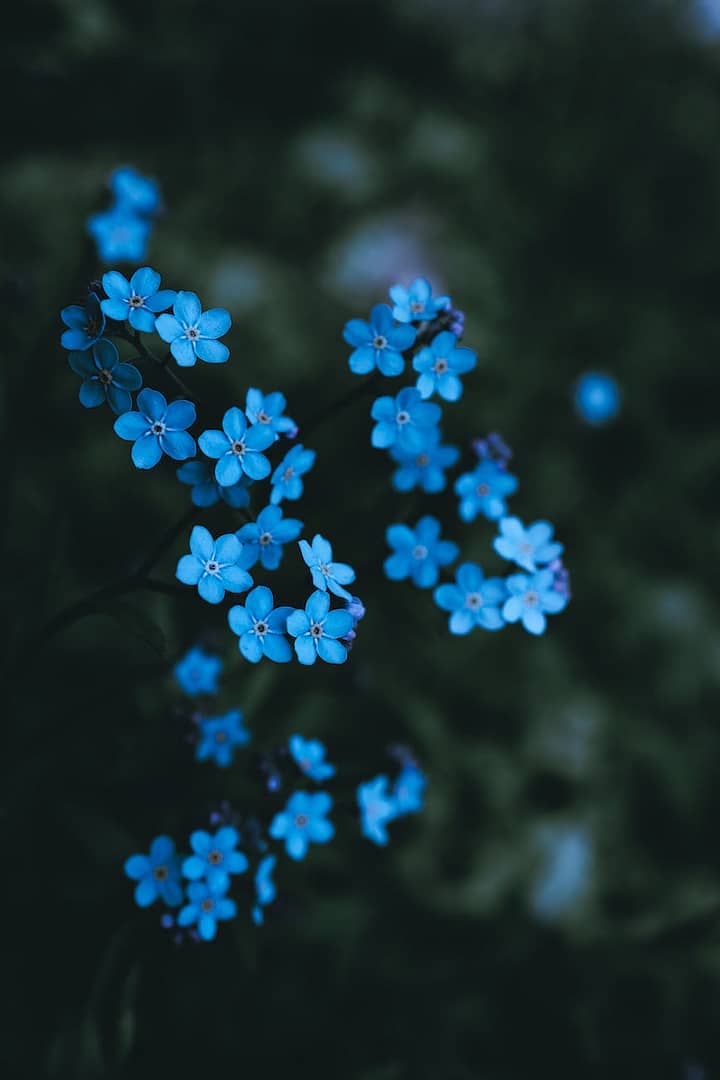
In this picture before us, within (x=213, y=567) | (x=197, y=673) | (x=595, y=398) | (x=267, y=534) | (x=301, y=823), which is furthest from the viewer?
(x=595, y=398)

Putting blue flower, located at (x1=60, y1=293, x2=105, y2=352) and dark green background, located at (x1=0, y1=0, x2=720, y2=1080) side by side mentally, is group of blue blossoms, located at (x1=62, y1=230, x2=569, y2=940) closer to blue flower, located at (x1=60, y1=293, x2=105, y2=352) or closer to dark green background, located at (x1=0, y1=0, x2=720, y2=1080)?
blue flower, located at (x1=60, y1=293, x2=105, y2=352)

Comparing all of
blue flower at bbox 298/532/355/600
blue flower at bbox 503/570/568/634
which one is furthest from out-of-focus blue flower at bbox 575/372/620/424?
blue flower at bbox 298/532/355/600

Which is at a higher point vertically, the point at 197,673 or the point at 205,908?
the point at 197,673

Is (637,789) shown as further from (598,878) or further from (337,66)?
(337,66)

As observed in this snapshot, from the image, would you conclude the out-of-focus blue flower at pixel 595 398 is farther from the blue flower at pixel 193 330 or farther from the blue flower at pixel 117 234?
the blue flower at pixel 193 330

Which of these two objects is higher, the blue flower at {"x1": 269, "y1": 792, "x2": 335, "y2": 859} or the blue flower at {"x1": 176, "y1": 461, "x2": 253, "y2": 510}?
the blue flower at {"x1": 176, "y1": 461, "x2": 253, "y2": 510}

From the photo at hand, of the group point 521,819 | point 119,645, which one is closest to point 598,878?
point 521,819

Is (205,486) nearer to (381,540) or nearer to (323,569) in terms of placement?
(323,569)

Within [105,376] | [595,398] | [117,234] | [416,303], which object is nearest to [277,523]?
[105,376]
